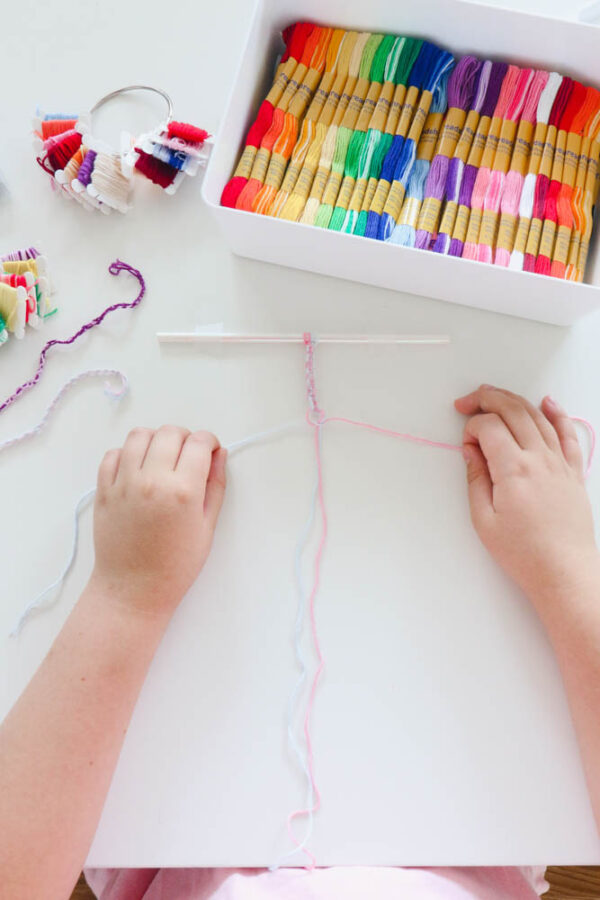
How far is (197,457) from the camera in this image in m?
0.69

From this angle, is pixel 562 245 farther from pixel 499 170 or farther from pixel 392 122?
pixel 392 122

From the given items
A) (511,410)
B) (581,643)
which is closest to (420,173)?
(511,410)

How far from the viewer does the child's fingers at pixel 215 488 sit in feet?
2.29

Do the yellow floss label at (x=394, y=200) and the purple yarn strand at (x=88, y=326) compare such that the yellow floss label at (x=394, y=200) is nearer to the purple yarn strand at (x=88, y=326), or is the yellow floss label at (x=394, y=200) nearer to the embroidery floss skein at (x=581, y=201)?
the embroidery floss skein at (x=581, y=201)

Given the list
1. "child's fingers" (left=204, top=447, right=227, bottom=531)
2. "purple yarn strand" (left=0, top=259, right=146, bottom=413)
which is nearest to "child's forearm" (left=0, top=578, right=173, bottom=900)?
"child's fingers" (left=204, top=447, right=227, bottom=531)

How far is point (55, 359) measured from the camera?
0.76 m

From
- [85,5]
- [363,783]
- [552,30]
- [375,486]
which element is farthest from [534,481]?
[85,5]

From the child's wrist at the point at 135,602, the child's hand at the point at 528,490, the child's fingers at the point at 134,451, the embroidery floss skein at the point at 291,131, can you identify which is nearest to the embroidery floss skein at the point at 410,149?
the embroidery floss skein at the point at 291,131

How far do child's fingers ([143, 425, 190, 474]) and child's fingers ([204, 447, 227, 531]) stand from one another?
4 centimetres

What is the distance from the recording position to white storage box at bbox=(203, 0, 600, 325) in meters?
0.64

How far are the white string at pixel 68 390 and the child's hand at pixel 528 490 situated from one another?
1.23 feet

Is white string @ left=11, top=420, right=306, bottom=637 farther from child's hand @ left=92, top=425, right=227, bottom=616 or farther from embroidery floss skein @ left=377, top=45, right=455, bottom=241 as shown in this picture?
embroidery floss skein @ left=377, top=45, right=455, bottom=241

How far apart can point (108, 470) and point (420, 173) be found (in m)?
0.45

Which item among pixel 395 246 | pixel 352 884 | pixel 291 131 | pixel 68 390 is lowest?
pixel 352 884
